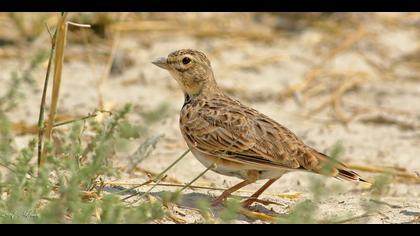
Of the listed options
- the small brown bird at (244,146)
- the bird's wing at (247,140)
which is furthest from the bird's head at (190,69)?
the bird's wing at (247,140)

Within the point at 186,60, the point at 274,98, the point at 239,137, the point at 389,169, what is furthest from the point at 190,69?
the point at 274,98

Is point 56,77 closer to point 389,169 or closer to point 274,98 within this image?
point 389,169

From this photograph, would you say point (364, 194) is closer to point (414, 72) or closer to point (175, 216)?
point (175, 216)

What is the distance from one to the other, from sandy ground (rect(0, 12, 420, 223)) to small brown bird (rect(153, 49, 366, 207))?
0.24 m

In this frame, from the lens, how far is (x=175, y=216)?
4.45 m

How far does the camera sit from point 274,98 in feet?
29.2

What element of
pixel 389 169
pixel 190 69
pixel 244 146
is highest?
pixel 190 69

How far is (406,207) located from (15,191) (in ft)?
7.81

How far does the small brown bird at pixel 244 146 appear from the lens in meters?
4.71

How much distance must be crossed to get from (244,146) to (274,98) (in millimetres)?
→ 4124

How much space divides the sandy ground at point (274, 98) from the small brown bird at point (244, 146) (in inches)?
9.6

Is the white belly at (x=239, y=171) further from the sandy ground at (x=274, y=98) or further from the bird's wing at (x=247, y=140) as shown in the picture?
the sandy ground at (x=274, y=98)

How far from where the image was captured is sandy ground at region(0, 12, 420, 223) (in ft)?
20.2
